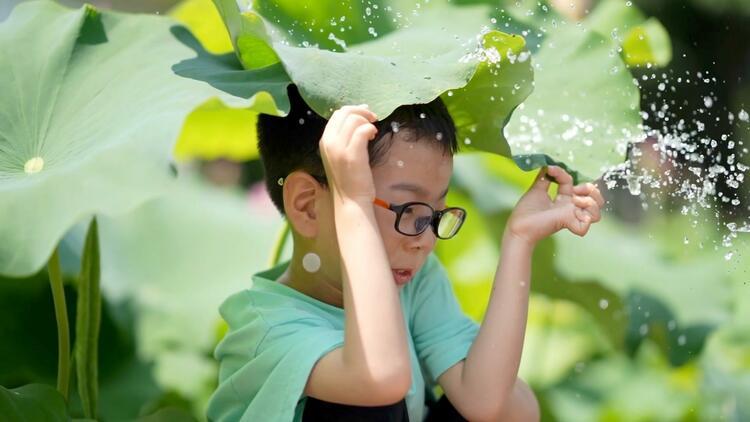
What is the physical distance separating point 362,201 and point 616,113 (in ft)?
1.77

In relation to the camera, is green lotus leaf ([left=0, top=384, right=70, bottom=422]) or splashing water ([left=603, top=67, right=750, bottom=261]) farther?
splashing water ([left=603, top=67, right=750, bottom=261])

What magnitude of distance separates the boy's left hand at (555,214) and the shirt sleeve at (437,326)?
161mm

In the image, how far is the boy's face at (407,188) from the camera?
1.21 meters

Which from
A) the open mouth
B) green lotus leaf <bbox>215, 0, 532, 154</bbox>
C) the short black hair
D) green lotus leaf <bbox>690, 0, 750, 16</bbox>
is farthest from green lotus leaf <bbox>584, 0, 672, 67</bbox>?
green lotus leaf <bbox>690, 0, 750, 16</bbox>

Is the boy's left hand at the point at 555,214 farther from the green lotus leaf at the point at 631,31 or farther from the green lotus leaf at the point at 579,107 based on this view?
the green lotus leaf at the point at 631,31

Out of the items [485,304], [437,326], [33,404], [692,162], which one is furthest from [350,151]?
[692,162]

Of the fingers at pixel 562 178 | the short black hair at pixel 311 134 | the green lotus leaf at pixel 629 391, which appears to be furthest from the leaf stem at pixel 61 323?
the green lotus leaf at pixel 629 391

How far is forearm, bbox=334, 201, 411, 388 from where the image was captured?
3.61 feet

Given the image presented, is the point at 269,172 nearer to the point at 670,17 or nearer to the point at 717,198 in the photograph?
the point at 717,198

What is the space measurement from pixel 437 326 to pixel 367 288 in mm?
334

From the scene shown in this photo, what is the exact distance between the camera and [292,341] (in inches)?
46.6

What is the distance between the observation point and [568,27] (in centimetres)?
164

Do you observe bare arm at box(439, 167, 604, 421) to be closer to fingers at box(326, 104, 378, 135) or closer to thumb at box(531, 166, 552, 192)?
thumb at box(531, 166, 552, 192)

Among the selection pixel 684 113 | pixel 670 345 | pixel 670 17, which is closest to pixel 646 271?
pixel 670 345
